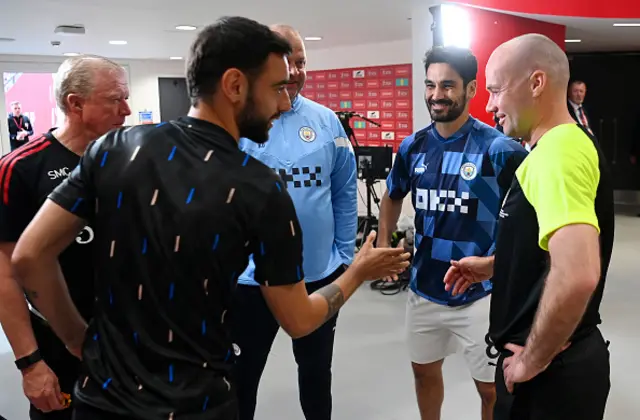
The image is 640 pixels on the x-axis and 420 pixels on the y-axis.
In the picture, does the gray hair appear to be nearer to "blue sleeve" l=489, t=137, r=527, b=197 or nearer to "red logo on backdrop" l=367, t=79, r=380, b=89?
"blue sleeve" l=489, t=137, r=527, b=197

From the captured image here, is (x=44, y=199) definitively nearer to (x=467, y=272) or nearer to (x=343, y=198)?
(x=343, y=198)

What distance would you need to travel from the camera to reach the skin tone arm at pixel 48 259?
41.6 inches

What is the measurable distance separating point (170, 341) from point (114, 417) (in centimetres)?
17

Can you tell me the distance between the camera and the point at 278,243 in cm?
104

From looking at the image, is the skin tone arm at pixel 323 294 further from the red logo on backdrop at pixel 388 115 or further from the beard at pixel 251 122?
the red logo on backdrop at pixel 388 115

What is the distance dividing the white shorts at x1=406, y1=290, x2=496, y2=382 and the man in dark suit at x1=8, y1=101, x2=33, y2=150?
9.63 metres

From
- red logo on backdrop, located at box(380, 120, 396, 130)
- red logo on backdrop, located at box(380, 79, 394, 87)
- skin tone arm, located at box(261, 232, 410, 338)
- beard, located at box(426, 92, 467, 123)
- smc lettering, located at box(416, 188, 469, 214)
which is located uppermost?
red logo on backdrop, located at box(380, 79, 394, 87)

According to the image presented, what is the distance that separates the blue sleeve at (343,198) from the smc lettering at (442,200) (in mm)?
268

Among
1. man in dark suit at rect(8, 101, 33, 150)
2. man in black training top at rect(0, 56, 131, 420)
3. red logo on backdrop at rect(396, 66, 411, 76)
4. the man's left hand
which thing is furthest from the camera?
man in dark suit at rect(8, 101, 33, 150)

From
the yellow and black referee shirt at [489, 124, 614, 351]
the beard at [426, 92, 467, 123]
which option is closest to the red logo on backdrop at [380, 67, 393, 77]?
the beard at [426, 92, 467, 123]

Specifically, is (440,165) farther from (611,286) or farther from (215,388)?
(611,286)

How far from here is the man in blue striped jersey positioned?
2.04 meters

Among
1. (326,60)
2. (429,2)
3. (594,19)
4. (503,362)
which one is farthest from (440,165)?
(326,60)

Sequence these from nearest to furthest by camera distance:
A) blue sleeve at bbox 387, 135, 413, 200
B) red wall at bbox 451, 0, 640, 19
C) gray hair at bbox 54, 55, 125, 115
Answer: gray hair at bbox 54, 55, 125, 115, blue sleeve at bbox 387, 135, 413, 200, red wall at bbox 451, 0, 640, 19
